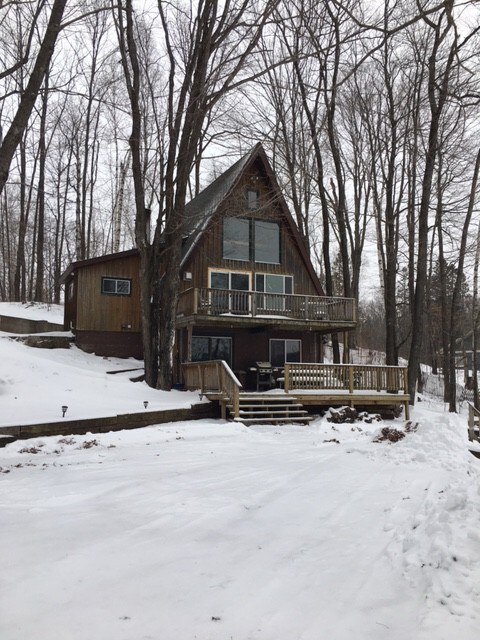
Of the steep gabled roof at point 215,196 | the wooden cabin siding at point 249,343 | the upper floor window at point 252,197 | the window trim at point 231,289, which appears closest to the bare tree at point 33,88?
the steep gabled roof at point 215,196

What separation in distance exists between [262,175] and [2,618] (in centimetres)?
1825

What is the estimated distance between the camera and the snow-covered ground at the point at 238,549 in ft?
8.23

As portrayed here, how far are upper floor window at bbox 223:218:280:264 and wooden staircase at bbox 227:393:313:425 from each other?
23.8 ft

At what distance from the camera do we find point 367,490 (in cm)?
513

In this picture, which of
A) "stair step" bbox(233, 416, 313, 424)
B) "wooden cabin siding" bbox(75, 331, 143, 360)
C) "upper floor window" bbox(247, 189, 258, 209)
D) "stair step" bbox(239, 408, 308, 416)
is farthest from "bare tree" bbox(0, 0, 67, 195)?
"upper floor window" bbox(247, 189, 258, 209)

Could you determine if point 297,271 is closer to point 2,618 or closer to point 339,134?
point 339,134

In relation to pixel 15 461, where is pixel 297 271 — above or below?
above

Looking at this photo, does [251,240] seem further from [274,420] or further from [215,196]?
[274,420]

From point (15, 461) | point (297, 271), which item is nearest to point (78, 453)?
point (15, 461)

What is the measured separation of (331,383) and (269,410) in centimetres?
226

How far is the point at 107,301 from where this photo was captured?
18.1 metres

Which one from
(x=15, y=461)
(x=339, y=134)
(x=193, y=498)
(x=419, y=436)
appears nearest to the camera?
(x=193, y=498)

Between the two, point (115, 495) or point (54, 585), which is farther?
point (115, 495)

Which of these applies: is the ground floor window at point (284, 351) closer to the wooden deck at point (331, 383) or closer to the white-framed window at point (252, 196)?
the wooden deck at point (331, 383)
